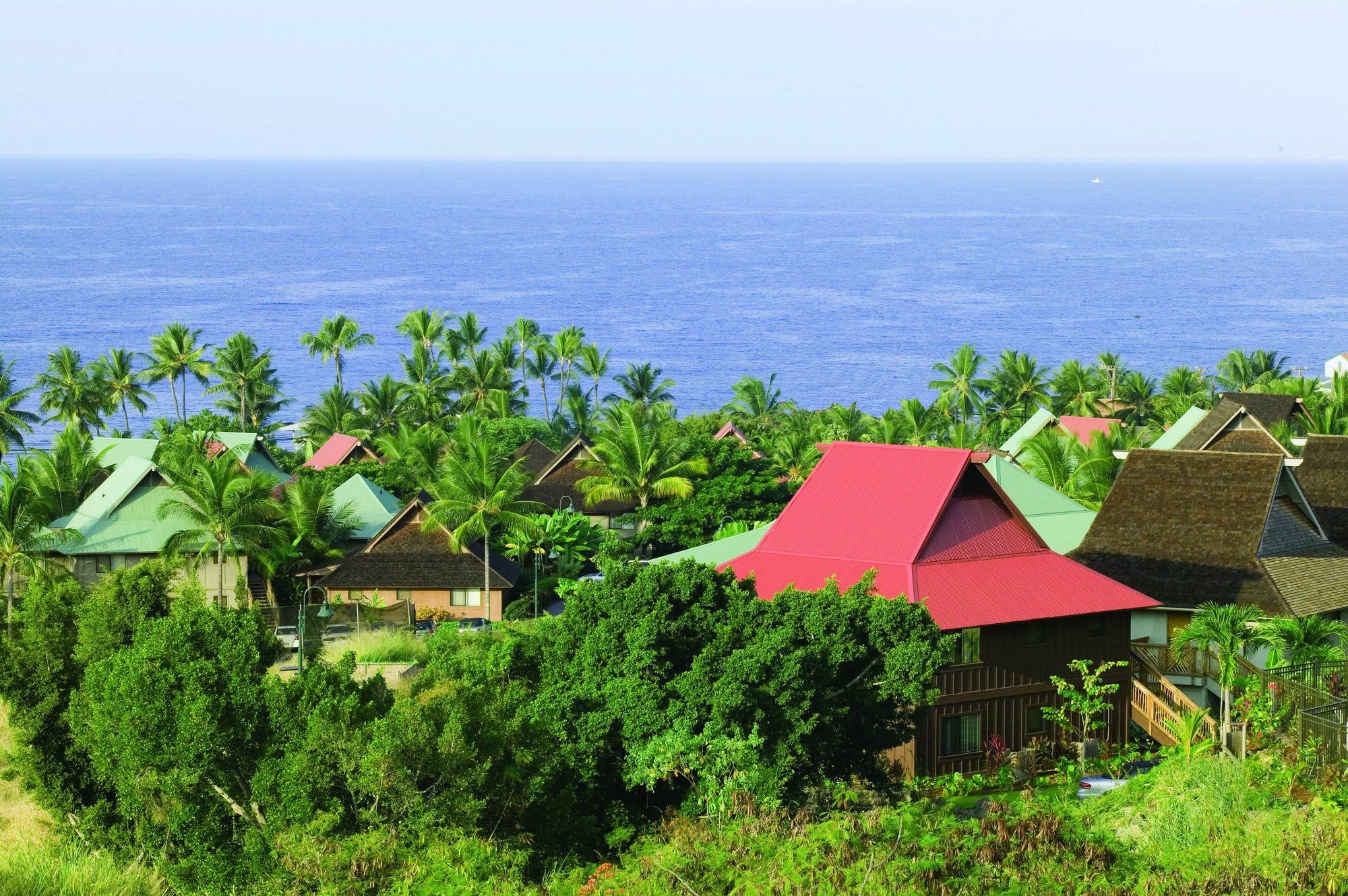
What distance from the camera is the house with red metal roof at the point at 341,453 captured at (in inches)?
2997

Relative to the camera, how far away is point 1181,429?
205ft

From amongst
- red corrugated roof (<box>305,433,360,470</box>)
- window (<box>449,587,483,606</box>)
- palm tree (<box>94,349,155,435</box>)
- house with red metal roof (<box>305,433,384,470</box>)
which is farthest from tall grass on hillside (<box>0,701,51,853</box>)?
palm tree (<box>94,349,155,435</box>)

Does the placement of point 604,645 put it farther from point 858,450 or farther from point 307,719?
point 858,450

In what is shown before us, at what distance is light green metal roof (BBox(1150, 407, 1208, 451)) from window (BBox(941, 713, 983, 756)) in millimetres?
28712

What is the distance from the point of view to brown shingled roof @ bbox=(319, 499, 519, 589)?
53.8m

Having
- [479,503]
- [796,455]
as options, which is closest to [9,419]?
[479,503]

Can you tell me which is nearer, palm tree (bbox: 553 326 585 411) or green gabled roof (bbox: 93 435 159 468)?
green gabled roof (bbox: 93 435 159 468)

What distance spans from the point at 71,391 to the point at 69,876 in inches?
2904

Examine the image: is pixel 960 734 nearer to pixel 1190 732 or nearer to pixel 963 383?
pixel 1190 732

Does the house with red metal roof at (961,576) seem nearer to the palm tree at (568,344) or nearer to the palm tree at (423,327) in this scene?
the palm tree at (423,327)

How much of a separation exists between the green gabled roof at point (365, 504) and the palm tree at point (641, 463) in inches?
296

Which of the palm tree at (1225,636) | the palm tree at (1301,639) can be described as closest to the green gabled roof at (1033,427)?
the palm tree at (1301,639)

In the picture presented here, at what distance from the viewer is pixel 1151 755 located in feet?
105

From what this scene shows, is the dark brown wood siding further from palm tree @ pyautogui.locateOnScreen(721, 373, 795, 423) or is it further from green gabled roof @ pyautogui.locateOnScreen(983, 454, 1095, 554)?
palm tree @ pyautogui.locateOnScreen(721, 373, 795, 423)
